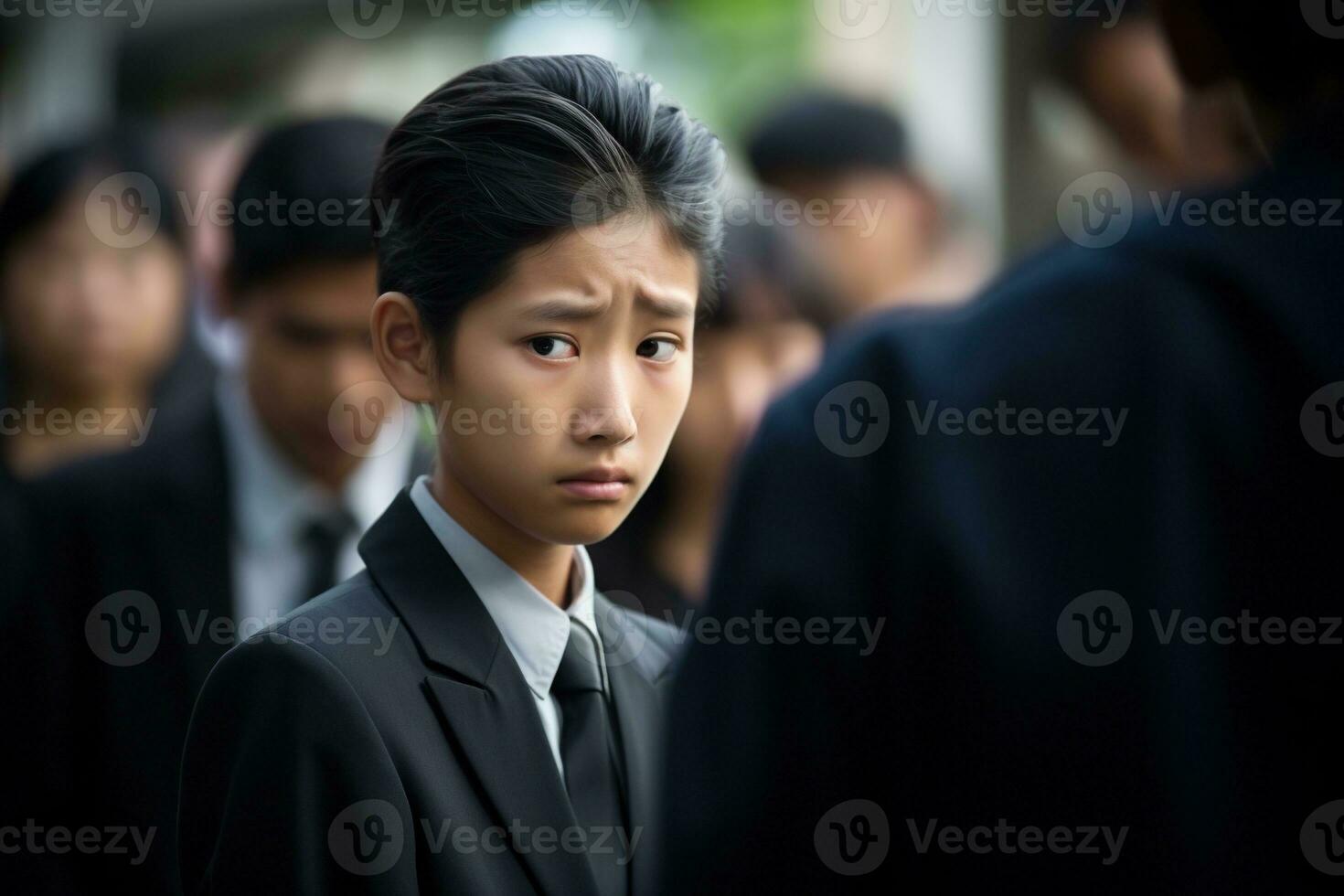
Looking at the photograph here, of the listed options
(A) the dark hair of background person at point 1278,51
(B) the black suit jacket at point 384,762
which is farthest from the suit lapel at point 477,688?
(A) the dark hair of background person at point 1278,51

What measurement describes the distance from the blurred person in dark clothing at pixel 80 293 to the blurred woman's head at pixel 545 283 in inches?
102

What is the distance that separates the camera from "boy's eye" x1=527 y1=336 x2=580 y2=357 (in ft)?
4.48

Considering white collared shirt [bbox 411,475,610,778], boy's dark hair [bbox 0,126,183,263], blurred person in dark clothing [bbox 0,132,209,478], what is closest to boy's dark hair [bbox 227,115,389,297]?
white collared shirt [bbox 411,475,610,778]

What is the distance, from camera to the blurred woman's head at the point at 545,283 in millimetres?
1368

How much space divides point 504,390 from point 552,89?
1.03 ft

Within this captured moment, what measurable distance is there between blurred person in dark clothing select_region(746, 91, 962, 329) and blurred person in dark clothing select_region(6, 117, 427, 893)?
223 cm

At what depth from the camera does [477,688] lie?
1450 mm

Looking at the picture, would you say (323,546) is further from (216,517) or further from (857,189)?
(857,189)

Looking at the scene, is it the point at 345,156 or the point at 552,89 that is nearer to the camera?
the point at 552,89

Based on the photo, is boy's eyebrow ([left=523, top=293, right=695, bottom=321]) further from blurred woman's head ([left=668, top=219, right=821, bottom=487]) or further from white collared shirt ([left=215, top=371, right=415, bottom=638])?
blurred woman's head ([left=668, top=219, right=821, bottom=487])

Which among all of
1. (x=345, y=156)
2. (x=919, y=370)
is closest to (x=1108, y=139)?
(x=345, y=156)

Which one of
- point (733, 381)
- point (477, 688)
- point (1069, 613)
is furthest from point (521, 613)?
point (733, 381)

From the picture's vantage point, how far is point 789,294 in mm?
3520

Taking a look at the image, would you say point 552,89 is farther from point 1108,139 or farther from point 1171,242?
point 1108,139
